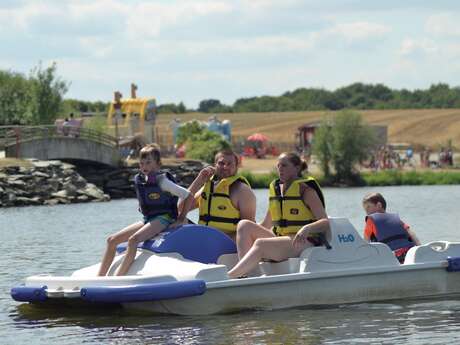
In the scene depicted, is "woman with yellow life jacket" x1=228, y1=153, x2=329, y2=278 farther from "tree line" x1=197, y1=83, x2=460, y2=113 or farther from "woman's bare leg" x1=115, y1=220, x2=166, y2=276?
"tree line" x1=197, y1=83, x2=460, y2=113

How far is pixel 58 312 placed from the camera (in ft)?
50.3

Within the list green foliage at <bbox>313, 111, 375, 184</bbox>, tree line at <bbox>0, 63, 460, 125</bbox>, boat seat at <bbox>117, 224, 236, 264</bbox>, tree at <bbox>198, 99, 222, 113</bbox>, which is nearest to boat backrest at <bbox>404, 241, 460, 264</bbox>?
boat seat at <bbox>117, 224, 236, 264</bbox>

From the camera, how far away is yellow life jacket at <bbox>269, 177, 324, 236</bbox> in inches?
592

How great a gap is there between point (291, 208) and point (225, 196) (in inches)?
31.4

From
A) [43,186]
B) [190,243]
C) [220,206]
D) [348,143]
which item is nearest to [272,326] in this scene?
[190,243]

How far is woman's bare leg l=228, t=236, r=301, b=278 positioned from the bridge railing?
117ft

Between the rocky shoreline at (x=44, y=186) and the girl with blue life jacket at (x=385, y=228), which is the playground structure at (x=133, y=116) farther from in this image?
the girl with blue life jacket at (x=385, y=228)

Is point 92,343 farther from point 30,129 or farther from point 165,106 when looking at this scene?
point 165,106

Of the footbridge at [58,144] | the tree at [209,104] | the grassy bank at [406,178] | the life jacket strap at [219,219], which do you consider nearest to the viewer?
the life jacket strap at [219,219]

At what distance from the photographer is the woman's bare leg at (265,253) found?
14695mm

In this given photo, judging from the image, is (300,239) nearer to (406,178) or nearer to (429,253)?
(429,253)

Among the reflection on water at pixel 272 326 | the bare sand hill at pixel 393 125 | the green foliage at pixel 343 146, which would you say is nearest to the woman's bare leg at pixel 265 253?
the reflection on water at pixel 272 326

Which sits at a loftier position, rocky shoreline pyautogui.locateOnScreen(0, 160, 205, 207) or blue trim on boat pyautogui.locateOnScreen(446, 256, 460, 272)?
blue trim on boat pyautogui.locateOnScreen(446, 256, 460, 272)

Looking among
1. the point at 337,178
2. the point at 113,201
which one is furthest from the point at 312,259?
the point at 337,178
